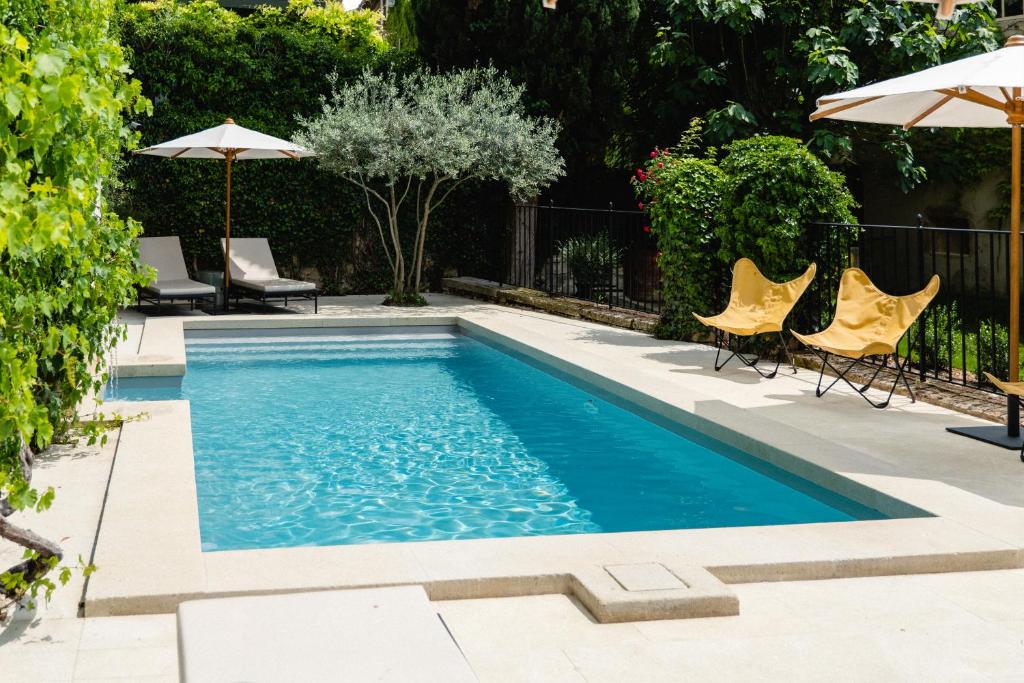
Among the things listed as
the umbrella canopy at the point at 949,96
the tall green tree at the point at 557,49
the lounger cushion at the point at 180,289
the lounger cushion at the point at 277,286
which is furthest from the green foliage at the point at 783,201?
the lounger cushion at the point at 180,289

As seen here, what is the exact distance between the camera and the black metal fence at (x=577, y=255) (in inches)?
587

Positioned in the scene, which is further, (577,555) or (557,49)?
(557,49)

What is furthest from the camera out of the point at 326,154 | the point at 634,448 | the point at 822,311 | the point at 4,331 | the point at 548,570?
the point at 326,154

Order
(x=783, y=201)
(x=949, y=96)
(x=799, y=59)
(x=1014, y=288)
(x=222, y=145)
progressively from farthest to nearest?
(x=799, y=59), (x=222, y=145), (x=783, y=201), (x=949, y=96), (x=1014, y=288)

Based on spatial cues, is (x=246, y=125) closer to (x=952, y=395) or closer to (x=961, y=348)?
(x=961, y=348)

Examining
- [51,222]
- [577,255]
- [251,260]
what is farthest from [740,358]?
[251,260]

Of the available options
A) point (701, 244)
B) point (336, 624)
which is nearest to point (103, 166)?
point (336, 624)

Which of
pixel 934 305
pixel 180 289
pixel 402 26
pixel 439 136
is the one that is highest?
pixel 402 26

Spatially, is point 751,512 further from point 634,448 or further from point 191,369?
point 191,369

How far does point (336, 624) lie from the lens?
2676mm

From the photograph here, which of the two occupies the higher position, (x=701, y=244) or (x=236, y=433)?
(x=701, y=244)

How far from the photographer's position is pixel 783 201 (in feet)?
32.9

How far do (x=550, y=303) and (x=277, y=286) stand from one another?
361cm

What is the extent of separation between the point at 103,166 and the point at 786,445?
4067 mm
